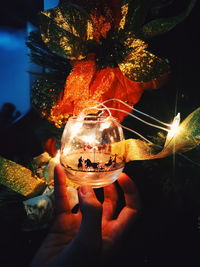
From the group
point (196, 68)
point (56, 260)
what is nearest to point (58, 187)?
point (56, 260)

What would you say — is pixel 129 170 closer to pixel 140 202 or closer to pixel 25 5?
pixel 140 202

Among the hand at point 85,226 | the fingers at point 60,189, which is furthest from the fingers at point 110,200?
the fingers at point 60,189

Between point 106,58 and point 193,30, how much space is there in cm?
21

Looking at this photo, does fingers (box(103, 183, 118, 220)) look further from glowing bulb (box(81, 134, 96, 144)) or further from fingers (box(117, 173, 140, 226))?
glowing bulb (box(81, 134, 96, 144))

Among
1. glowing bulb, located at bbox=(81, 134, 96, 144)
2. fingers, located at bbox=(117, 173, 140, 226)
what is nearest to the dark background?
fingers, located at bbox=(117, 173, 140, 226)

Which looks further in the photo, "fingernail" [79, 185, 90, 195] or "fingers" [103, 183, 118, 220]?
"fingers" [103, 183, 118, 220]

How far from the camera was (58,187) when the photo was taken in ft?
1.60

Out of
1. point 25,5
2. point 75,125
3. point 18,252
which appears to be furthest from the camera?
point 25,5

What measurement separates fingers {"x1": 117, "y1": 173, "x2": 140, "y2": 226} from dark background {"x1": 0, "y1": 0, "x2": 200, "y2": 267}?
0.08ft

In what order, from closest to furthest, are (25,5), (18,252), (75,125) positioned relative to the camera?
1. (75,125)
2. (18,252)
3. (25,5)

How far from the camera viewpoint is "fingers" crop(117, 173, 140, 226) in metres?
0.49

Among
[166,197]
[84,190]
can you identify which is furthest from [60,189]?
[166,197]

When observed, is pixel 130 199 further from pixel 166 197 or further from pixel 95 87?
pixel 95 87

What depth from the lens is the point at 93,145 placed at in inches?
17.9
